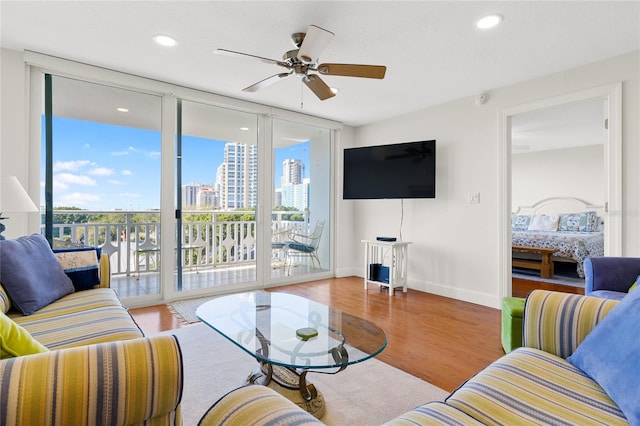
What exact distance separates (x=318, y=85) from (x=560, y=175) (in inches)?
260

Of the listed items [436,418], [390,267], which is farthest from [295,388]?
[390,267]

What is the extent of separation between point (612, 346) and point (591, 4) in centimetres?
211

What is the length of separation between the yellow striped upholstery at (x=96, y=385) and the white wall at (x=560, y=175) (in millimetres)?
7718

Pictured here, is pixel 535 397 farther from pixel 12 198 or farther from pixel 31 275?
pixel 12 198

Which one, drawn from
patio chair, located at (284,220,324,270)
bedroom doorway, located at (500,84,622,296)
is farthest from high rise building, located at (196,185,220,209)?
bedroom doorway, located at (500,84,622,296)

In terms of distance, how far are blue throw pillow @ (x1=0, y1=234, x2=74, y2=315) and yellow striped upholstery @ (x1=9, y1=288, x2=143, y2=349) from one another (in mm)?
58

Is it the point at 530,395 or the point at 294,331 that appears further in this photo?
the point at 294,331

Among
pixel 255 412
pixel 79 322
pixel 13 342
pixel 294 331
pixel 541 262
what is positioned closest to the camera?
pixel 255 412

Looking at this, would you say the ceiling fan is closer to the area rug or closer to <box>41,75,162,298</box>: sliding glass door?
<box>41,75,162,298</box>: sliding glass door

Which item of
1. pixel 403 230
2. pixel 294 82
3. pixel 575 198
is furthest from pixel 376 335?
pixel 575 198

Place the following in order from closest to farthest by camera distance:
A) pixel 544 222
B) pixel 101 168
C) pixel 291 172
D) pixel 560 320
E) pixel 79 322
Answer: pixel 560 320 → pixel 79 322 → pixel 101 168 → pixel 291 172 → pixel 544 222

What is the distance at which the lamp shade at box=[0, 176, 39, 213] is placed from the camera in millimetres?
2033

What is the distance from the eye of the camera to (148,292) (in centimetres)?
369

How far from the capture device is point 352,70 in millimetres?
2275
